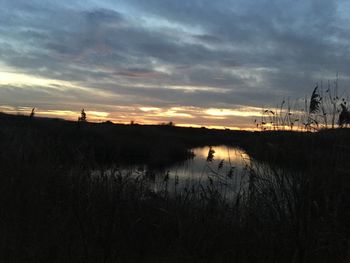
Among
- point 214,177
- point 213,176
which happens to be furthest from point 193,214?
point 214,177

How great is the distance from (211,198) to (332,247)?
224 cm

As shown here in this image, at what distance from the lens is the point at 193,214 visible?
6.59 metres

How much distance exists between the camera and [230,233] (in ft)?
19.4

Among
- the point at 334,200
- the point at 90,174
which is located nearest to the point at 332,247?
the point at 334,200

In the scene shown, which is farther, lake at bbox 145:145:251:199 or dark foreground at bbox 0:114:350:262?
lake at bbox 145:145:251:199

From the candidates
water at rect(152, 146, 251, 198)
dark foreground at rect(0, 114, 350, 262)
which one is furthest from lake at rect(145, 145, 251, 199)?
dark foreground at rect(0, 114, 350, 262)

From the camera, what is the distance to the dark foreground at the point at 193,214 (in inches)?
203

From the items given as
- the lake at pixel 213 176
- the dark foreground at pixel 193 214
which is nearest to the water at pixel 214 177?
the lake at pixel 213 176

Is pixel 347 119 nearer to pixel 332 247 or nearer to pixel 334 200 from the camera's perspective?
pixel 334 200

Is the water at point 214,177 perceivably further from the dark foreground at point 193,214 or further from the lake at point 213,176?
the dark foreground at point 193,214

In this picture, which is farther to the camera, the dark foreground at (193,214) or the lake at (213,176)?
the lake at (213,176)

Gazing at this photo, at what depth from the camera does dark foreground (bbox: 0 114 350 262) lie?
5.15 metres

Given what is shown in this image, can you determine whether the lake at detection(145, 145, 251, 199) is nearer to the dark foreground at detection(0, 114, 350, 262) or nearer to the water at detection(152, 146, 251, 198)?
the water at detection(152, 146, 251, 198)

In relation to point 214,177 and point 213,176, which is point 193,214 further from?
point 214,177
